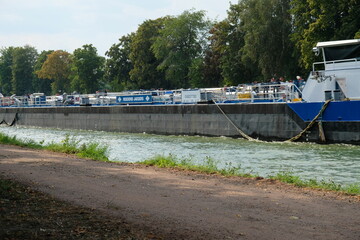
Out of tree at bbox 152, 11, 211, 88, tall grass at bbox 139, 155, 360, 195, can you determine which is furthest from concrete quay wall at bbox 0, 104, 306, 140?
tree at bbox 152, 11, 211, 88

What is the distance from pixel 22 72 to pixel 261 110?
119 meters

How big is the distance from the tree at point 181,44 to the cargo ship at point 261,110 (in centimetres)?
2936

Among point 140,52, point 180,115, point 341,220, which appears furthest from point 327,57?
point 140,52

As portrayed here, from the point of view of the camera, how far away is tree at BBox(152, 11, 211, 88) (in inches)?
3046

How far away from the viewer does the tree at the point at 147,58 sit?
8356 centimetres

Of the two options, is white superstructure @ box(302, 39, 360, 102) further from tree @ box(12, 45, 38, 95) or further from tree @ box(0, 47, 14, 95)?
tree @ box(0, 47, 14, 95)

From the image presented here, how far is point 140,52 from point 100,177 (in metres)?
73.6

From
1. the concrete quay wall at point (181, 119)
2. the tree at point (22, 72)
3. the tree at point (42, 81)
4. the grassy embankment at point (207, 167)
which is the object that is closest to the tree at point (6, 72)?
the tree at point (22, 72)

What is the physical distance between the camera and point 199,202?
375 inches

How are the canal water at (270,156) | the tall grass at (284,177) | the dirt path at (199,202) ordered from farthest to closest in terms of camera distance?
the canal water at (270,156)
the tall grass at (284,177)
the dirt path at (199,202)

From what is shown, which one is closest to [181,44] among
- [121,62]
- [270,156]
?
[121,62]

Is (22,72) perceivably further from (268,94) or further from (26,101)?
(268,94)

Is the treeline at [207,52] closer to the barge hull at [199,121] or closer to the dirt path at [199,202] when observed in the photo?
the barge hull at [199,121]

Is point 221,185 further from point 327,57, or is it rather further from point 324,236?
point 327,57
